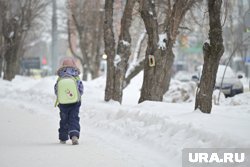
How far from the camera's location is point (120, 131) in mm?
11289

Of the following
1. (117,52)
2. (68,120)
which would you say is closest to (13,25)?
(117,52)

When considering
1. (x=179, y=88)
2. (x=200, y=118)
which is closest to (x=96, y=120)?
(x=200, y=118)

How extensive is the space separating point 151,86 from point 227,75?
13365 millimetres

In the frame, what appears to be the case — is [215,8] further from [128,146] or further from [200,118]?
[128,146]

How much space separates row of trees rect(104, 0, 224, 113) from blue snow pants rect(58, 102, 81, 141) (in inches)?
111

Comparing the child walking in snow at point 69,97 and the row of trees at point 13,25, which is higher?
the row of trees at point 13,25

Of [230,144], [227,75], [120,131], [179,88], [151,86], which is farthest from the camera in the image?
[227,75]

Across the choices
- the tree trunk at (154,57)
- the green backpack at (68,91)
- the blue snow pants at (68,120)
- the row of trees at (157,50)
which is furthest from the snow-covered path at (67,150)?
the tree trunk at (154,57)

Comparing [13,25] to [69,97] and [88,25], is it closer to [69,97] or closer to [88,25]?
[88,25]

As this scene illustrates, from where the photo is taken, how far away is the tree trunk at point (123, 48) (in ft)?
56.8

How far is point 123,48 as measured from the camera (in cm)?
1734

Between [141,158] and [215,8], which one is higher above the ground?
[215,8]

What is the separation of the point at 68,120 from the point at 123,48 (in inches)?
295

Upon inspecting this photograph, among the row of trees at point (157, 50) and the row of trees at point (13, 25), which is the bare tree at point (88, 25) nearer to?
the row of trees at point (13, 25)
